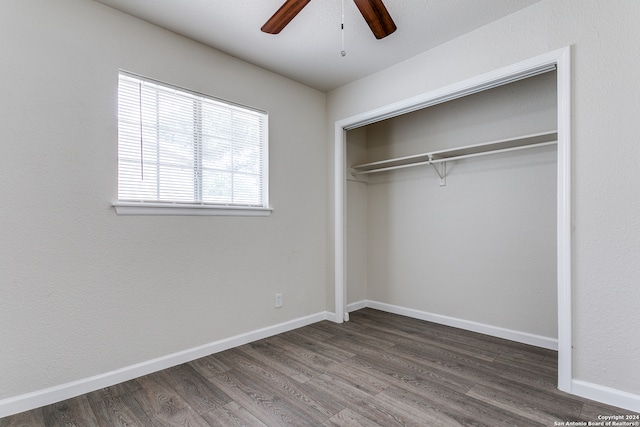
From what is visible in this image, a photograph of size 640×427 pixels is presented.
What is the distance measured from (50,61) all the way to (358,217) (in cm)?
319

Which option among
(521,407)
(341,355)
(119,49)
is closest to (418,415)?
(521,407)

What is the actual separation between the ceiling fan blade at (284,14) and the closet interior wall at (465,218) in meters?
2.17

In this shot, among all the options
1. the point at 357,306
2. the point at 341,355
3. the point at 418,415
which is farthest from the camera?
the point at 357,306

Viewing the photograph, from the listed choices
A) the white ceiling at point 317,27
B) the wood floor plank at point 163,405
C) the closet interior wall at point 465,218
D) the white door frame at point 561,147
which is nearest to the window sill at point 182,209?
the wood floor plank at point 163,405

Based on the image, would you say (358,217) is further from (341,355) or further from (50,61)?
(50,61)

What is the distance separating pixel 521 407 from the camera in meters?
1.93

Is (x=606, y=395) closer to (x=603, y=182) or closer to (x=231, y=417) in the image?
(x=603, y=182)

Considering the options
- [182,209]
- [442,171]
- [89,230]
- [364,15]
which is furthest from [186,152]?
[442,171]

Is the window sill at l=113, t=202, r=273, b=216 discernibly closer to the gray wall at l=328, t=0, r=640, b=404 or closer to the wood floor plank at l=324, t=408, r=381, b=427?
the wood floor plank at l=324, t=408, r=381, b=427

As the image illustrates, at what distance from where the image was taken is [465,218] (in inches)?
134

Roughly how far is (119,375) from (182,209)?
3.99 feet

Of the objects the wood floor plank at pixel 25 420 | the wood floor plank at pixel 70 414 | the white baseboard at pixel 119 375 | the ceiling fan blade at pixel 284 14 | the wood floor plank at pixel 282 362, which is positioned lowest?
the wood floor plank at pixel 282 362

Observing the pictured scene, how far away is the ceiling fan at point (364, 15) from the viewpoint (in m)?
1.79

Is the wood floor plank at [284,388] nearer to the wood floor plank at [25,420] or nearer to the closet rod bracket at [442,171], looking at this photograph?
the wood floor plank at [25,420]
